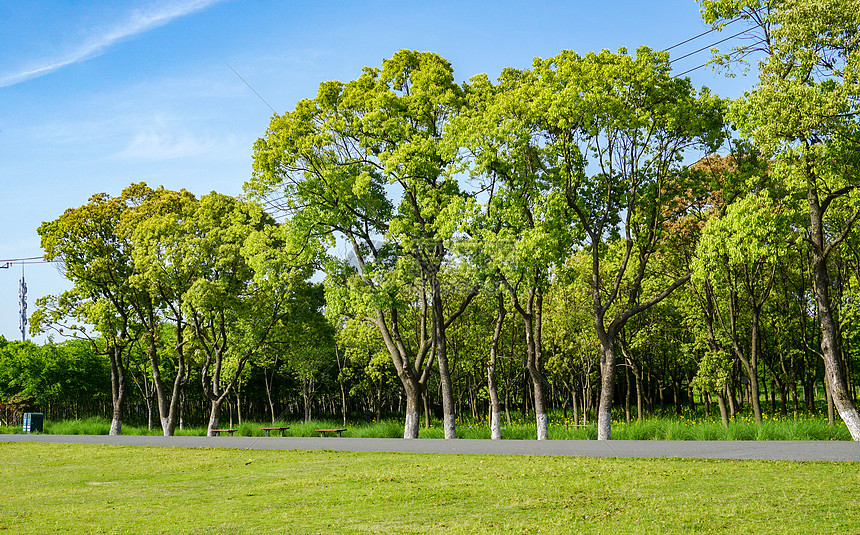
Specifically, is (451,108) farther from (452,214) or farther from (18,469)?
→ (18,469)

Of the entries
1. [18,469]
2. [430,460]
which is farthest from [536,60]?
[18,469]

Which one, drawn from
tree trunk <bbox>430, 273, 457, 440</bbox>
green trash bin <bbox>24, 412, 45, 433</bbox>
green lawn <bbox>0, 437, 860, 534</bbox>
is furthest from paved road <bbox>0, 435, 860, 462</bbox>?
green trash bin <bbox>24, 412, 45, 433</bbox>

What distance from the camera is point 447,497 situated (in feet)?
32.6

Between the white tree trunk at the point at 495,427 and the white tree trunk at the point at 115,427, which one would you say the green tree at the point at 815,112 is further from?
the white tree trunk at the point at 115,427

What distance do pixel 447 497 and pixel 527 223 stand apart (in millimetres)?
12601

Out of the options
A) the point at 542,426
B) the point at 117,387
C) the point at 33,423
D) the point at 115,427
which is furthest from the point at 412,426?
the point at 33,423

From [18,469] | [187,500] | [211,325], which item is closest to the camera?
[187,500]

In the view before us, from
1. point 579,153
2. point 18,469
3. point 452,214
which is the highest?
point 579,153

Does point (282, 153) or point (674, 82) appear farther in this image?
point (282, 153)

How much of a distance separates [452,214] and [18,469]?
42.3ft

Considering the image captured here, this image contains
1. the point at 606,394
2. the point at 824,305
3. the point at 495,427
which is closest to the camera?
the point at 824,305

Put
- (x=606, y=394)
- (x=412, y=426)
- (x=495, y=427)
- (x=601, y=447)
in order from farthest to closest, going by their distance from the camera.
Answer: (x=412, y=426), (x=495, y=427), (x=606, y=394), (x=601, y=447)

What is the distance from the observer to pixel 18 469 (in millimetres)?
16766

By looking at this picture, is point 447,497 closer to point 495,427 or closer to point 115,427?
point 495,427
